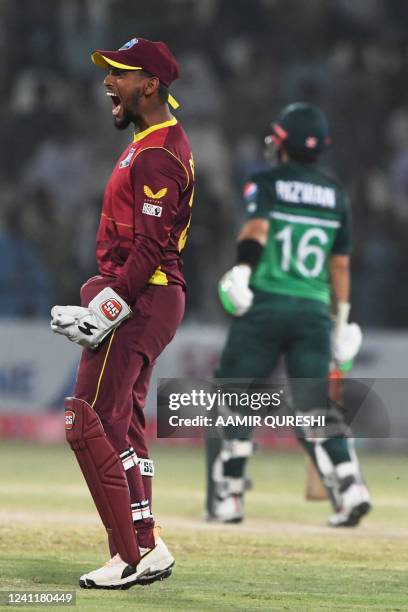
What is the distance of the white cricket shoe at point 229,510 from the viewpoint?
8.35 meters

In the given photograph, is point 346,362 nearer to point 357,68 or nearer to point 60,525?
point 60,525

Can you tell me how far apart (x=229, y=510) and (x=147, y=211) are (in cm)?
329

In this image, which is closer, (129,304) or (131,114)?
(129,304)

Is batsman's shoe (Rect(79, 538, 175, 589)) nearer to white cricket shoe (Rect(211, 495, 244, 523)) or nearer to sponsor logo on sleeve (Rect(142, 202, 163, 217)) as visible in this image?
sponsor logo on sleeve (Rect(142, 202, 163, 217))

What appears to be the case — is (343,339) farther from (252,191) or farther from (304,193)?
(252,191)

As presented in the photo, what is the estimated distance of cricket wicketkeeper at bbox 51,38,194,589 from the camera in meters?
5.52

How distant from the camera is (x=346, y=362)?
8719mm

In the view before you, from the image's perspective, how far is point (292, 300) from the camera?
832 cm

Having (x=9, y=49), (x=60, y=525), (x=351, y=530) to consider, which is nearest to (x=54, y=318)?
(x=60, y=525)

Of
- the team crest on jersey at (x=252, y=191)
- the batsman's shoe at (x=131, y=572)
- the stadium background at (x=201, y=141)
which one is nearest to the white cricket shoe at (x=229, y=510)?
the team crest on jersey at (x=252, y=191)

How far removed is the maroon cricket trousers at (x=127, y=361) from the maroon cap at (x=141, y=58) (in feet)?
2.86

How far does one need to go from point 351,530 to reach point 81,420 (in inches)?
117

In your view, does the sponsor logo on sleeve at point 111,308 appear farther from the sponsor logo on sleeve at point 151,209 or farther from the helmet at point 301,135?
the helmet at point 301,135

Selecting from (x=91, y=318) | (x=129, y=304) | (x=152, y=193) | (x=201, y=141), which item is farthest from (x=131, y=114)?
(x=201, y=141)
